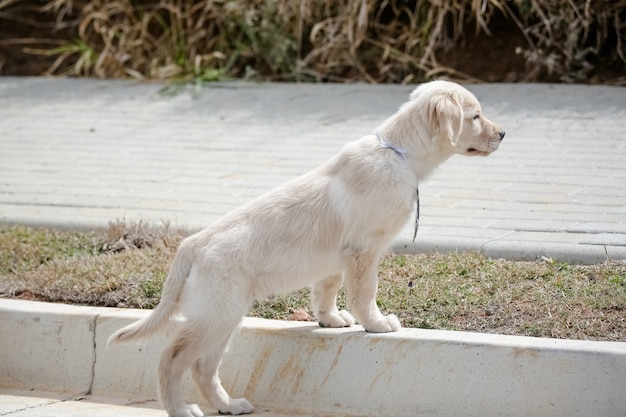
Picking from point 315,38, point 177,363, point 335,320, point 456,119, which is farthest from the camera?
point 315,38

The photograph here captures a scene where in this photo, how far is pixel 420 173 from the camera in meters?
5.04

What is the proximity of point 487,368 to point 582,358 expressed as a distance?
1.41 feet

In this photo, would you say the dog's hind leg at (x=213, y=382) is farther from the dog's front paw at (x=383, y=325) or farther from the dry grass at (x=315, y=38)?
the dry grass at (x=315, y=38)

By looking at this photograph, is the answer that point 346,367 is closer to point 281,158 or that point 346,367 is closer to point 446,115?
point 446,115

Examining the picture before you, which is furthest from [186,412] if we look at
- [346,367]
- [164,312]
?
[346,367]

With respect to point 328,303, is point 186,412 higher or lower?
lower

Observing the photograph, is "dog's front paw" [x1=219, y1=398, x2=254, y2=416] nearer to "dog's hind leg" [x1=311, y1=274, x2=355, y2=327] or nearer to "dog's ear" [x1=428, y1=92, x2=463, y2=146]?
"dog's hind leg" [x1=311, y1=274, x2=355, y2=327]

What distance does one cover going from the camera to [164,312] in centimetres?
467

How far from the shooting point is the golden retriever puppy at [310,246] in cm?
459

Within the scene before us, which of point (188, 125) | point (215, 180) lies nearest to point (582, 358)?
point (215, 180)

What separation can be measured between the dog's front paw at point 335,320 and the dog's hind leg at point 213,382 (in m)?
0.58

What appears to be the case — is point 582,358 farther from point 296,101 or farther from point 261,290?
point 296,101

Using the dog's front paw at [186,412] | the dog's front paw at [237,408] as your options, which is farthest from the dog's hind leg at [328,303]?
the dog's front paw at [186,412]

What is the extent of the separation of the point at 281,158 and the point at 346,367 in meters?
4.04
